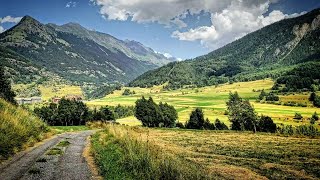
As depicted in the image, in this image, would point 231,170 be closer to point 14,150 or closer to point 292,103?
point 14,150

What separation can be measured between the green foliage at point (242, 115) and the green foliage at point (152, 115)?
80.1ft

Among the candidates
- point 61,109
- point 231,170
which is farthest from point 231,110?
point 231,170

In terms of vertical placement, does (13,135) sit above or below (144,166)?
above

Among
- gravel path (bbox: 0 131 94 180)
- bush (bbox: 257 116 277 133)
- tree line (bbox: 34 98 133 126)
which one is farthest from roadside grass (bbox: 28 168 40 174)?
tree line (bbox: 34 98 133 126)

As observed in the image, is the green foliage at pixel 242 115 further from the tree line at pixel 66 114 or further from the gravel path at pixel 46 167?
the gravel path at pixel 46 167

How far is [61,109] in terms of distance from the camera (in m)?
116

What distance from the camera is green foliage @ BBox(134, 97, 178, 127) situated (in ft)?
374

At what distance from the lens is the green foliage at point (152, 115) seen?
374ft

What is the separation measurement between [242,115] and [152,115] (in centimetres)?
3171

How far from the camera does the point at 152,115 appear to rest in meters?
115

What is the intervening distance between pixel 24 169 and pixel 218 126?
95933 millimetres

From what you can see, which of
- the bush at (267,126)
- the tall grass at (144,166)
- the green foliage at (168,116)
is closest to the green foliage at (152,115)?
the green foliage at (168,116)

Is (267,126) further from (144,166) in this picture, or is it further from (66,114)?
(144,166)

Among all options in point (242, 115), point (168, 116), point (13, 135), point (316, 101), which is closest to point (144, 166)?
point (13, 135)
